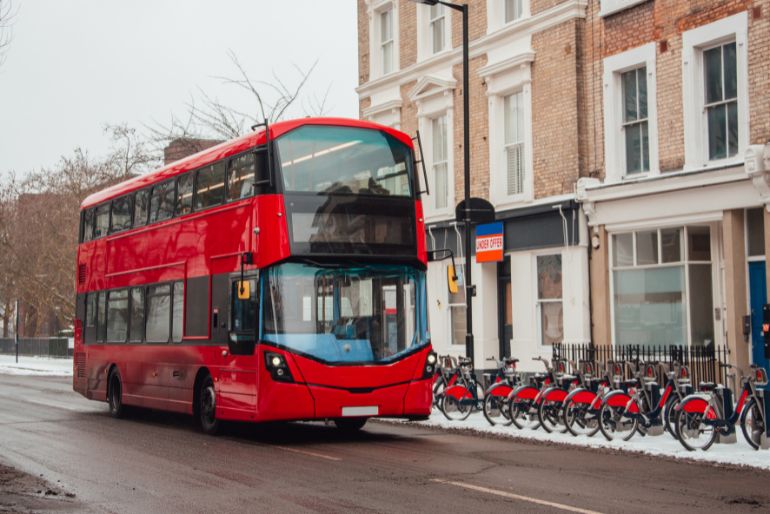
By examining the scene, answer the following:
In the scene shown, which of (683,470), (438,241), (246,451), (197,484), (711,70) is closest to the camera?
(197,484)

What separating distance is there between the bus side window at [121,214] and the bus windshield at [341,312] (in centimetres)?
636

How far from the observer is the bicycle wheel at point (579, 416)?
1598 centimetres

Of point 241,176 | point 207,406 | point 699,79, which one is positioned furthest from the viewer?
point 699,79

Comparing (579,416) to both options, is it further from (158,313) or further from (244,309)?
(158,313)

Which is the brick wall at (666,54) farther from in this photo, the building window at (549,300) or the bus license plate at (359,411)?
the bus license plate at (359,411)

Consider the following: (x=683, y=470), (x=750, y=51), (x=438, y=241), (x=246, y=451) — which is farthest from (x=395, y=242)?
(x=438, y=241)

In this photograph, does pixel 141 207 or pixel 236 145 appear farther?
pixel 141 207

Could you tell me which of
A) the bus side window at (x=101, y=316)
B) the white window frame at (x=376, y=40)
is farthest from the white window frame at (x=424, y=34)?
the bus side window at (x=101, y=316)

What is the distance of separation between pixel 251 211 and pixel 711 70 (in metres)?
9.44

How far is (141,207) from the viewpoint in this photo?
65.6 feet

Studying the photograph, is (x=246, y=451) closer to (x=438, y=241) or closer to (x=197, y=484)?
(x=197, y=484)

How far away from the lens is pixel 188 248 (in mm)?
17734

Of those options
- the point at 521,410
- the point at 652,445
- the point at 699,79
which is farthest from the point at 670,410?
the point at 699,79

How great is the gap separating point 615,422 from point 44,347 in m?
58.2
